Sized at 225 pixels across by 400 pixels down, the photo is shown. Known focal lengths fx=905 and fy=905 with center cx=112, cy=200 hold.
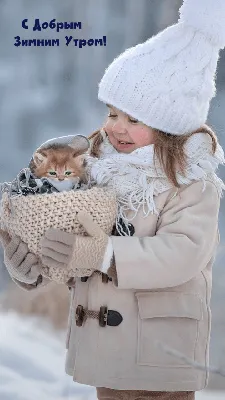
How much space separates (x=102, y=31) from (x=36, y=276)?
4.57ft

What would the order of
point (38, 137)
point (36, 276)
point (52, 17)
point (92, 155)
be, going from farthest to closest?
point (38, 137), point (52, 17), point (92, 155), point (36, 276)

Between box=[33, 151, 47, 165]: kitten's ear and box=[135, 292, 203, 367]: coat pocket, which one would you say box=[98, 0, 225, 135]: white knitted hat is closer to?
box=[33, 151, 47, 165]: kitten's ear

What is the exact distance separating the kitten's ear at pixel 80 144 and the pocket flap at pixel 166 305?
321 mm

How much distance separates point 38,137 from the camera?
10.4 feet

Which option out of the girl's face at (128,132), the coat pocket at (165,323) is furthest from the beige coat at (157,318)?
the girl's face at (128,132)

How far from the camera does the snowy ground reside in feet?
9.54

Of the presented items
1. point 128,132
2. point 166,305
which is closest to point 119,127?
point 128,132

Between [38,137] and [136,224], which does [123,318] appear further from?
[38,137]

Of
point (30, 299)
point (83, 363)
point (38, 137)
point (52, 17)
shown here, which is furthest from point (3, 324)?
point (83, 363)

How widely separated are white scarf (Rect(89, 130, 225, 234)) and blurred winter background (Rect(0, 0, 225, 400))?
118 cm

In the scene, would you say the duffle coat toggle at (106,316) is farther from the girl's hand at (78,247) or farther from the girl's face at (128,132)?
the girl's face at (128,132)

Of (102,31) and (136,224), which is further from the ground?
(102,31)

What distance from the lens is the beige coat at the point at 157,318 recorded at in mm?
1868

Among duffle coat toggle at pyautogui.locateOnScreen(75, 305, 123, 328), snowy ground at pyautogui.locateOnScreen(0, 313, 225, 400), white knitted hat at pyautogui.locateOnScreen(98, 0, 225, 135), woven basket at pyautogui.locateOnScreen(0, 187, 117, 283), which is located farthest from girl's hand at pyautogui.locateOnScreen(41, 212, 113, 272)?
snowy ground at pyautogui.locateOnScreen(0, 313, 225, 400)
